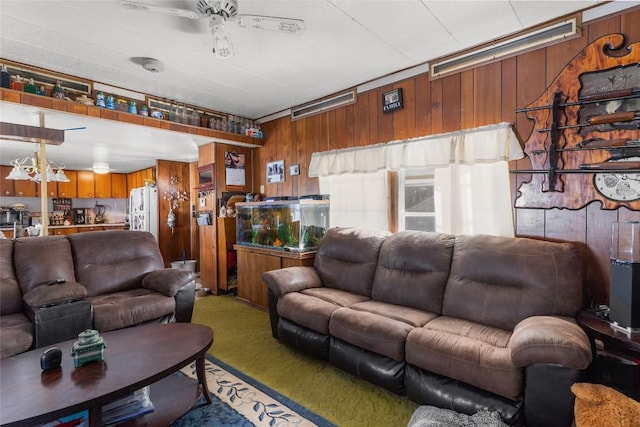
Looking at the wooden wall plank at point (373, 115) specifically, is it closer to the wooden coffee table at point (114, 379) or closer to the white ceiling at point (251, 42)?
the white ceiling at point (251, 42)

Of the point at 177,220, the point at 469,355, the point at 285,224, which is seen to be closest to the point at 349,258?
the point at 285,224

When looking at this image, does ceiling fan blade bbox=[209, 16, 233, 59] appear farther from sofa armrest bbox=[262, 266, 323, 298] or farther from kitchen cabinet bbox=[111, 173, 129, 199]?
kitchen cabinet bbox=[111, 173, 129, 199]

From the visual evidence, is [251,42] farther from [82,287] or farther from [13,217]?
[13,217]

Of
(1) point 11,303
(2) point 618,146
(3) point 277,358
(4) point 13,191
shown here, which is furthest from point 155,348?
(4) point 13,191

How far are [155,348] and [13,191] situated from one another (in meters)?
6.44

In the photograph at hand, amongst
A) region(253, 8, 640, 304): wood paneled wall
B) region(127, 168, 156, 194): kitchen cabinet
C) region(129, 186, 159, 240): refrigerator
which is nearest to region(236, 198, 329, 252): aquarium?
region(253, 8, 640, 304): wood paneled wall

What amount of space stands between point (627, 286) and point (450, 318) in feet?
3.13

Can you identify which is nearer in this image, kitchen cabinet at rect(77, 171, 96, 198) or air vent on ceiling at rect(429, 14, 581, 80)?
air vent on ceiling at rect(429, 14, 581, 80)

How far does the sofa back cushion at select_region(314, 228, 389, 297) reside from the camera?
Result: 2801 mm

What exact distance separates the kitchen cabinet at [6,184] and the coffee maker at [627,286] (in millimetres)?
8418

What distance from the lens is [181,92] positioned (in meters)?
3.51

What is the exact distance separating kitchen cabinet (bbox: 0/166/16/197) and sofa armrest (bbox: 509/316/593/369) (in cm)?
802

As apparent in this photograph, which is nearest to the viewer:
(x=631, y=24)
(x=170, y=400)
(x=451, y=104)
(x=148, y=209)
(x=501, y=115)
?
(x=170, y=400)

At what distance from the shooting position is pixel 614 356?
1677 millimetres
